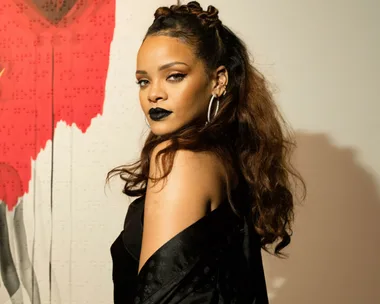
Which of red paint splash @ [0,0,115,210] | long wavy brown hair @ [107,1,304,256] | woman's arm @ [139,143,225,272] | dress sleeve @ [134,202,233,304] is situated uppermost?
red paint splash @ [0,0,115,210]

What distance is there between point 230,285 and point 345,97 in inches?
36.3

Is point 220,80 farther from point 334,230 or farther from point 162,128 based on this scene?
point 334,230

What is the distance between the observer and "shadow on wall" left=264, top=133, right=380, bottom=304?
144 centimetres

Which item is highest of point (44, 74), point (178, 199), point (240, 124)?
point (44, 74)

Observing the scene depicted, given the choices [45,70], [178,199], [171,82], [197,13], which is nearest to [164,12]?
[197,13]

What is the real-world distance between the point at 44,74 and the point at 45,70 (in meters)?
0.01

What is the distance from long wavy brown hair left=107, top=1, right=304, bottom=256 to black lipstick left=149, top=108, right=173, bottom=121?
0.04 m

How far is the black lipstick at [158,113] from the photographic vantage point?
32.1 inches

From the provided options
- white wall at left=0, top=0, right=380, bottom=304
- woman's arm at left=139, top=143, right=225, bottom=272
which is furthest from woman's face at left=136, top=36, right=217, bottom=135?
white wall at left=0, top=0, right=380, bottom=304

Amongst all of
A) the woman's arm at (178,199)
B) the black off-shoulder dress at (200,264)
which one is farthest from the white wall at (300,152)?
the woman's arm at (178,199)

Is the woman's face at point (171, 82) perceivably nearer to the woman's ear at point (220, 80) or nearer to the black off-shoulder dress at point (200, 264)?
the woman's ear at point (220, 80)

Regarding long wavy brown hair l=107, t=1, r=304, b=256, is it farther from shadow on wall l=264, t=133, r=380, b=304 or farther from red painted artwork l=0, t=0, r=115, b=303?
red painted artwork l=0, t=0, r=115, b=303

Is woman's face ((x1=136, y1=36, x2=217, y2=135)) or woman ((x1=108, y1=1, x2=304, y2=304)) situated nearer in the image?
woman ((x1=108, y1=1, x2=304, y2=304))

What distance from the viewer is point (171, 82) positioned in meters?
0.81
